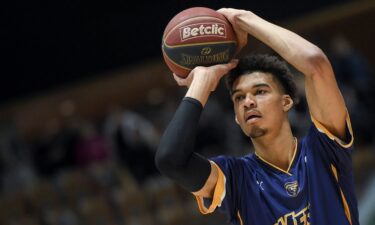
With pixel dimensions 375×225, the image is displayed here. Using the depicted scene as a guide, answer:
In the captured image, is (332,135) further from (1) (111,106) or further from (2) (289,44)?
(1) (111,106)

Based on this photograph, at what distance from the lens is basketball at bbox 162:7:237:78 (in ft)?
12.6

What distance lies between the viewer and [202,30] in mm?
3855

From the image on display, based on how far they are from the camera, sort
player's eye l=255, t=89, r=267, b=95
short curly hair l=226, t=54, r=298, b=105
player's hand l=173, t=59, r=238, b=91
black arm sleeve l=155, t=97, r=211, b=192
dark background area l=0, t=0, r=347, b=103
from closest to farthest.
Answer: black arm sleeve l=155, t=97, r=211, b=192 → player's hand l=173, t=59, r=238, b=91 → player's eye l=255, t=89, r=267, b=95 → short curly hair l=226, t=54, r=298, b=105 → dark background area l=0, t=0, r=347, b=103

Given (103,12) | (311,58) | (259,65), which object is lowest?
(103,12)

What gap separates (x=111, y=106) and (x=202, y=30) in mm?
10561

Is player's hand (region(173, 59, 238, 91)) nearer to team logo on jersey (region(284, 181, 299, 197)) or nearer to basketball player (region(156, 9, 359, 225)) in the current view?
basketball player (region(156, 9, 359, 225))

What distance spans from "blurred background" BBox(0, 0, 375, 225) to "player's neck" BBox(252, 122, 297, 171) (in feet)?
15.3

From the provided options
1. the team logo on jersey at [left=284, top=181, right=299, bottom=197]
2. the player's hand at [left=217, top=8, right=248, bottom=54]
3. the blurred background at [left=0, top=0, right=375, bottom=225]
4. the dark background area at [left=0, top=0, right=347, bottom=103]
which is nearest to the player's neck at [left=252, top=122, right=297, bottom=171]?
the team logo on jersey at [left=284, top=181, right=299, bottom=197]

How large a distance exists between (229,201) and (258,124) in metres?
0.41

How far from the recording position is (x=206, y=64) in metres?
3.84

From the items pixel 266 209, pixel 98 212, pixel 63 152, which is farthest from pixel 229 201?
pixel 63 152

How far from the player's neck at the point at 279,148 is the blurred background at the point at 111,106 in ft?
15.3

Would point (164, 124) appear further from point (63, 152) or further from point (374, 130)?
point (374, 130)

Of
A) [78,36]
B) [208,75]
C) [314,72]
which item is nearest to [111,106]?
[78,36]
